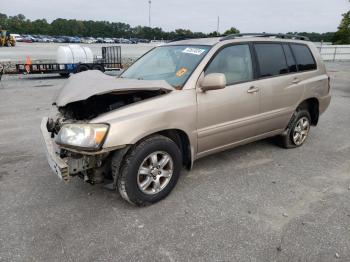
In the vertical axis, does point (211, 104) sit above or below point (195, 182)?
above

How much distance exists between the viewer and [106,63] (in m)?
16.3

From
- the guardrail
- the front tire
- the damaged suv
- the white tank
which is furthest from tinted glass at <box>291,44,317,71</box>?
the guardrail

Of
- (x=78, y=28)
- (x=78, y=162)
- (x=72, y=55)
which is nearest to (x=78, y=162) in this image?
(x=78, y=162)

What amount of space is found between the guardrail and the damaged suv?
24.6 metres

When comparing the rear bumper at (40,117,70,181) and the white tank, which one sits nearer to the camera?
the rear bumper at (40,117,70,181)

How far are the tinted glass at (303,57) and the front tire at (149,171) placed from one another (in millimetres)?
2778

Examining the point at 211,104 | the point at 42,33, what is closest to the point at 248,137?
the point at 211,104

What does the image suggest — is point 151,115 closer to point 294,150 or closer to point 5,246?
point 5,246

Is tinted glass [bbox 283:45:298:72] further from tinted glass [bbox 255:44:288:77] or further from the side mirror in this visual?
the side mirror

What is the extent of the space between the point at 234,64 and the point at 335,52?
26990mm

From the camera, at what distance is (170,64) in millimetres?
4055

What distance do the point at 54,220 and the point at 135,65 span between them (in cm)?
244

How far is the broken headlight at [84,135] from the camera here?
2877mm

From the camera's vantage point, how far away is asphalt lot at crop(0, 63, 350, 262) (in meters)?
2.72
